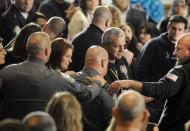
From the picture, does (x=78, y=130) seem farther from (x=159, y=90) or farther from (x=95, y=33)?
Answer: (x=95, y=33)

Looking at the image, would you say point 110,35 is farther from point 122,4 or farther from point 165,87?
point 122,4

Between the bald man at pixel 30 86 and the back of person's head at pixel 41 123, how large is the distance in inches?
59.9

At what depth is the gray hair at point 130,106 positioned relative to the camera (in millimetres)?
5406

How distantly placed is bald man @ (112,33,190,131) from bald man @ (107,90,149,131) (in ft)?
5.34

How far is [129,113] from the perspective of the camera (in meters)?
5.41

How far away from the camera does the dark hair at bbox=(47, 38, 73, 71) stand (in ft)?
24.0

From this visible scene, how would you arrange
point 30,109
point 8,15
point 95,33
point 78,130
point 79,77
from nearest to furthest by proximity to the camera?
point 78,130 → point 30,109 → point 79,77 → point 95,33 → point 8,15

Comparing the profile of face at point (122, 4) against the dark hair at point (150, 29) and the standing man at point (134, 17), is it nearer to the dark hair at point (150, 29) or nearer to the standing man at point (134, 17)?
the standing man at point (134, 17)

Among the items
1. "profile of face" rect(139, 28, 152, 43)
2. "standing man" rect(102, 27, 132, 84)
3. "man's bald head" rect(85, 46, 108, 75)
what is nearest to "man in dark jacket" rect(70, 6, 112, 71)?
"standing man" rect(102, 27, 132, 84)

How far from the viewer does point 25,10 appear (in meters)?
10.2

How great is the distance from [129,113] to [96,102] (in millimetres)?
1714

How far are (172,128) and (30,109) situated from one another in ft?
5.64

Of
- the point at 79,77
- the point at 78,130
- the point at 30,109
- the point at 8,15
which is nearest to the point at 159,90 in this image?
the point at 79,77

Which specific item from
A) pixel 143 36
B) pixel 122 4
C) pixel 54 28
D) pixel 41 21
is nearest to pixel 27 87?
pixel 54 28
